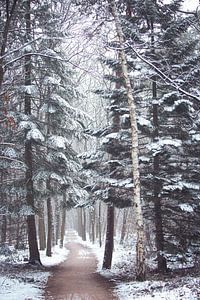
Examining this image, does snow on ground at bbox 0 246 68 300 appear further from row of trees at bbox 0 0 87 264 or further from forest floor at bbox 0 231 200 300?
row of trees at bbox 0 0 87 264

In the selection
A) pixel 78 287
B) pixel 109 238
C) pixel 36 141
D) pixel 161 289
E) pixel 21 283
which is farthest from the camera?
pixel 36 141

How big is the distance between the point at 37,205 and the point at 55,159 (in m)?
2.72

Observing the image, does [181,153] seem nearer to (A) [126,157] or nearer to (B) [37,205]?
(A) [126,157]

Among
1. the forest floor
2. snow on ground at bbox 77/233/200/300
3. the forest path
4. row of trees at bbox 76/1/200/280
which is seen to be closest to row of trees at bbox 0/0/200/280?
row of trees at bbox 76/1/200/280

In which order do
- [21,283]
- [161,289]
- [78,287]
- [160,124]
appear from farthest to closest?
[160,124], [78,287], [21,283], [161,289]

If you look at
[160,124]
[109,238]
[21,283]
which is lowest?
[21,283]

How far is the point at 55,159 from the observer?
19906 millimetres

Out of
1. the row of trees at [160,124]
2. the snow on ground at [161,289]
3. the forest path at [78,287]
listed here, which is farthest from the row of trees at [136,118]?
the forest path at [78,287]

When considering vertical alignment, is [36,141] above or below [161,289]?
above

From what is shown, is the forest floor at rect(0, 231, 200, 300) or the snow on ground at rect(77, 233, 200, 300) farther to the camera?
the forest floor at rect(0, 231, 200, 300)

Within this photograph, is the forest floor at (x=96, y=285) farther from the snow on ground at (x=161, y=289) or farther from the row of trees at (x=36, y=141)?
the row of trees at (x=36, y=141)

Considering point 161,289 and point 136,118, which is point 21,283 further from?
point 136,118

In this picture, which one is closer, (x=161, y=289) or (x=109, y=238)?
(x=161, y=289)

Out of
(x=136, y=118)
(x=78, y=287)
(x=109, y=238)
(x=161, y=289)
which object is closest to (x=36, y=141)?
(x=109, y=238)
